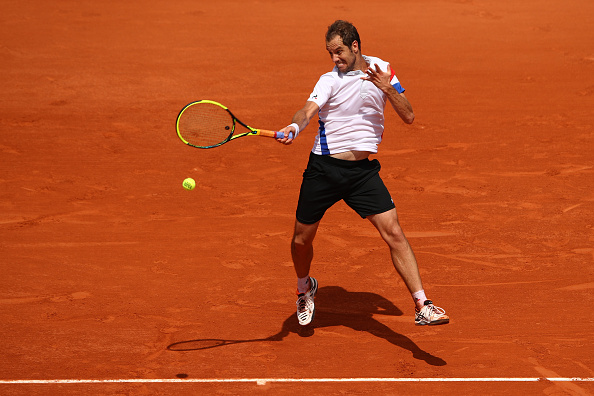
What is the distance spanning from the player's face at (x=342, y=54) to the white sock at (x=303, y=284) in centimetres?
193

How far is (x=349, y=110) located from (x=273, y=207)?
3754 millimetres

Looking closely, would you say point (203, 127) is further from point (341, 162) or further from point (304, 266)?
point (304, 266)

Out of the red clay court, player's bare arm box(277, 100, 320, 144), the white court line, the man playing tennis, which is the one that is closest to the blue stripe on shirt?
the man playing tennis

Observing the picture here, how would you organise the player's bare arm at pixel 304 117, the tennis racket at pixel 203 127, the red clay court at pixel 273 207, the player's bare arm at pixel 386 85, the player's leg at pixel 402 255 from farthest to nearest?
1. the tennis racket at pixel 203 127
2. the red clay court at pixel 273 207
3. the player's leg at pixel 402 255
4. the player's bare arm at pixel 304 117
5. the player's bare arm at pixel 386 85

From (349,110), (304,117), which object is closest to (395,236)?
(349,110)

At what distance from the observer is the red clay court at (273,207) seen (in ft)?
21.1

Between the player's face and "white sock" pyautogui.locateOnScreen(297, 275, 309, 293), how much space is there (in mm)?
1925

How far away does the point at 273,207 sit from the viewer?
977 centimetres

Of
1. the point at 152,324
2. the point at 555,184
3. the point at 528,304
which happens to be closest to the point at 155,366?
the point at 152,324

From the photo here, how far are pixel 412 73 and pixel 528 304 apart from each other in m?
7.27

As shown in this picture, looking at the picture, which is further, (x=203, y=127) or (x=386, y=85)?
(x=203, y=127)

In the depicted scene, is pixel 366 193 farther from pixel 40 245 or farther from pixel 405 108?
pixel 40 245

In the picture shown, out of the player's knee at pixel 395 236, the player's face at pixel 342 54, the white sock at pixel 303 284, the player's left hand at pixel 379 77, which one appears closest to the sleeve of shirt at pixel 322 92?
the player's face at pixel 342 54

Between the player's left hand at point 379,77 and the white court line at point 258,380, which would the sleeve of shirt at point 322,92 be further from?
the white court line at point 258,380
